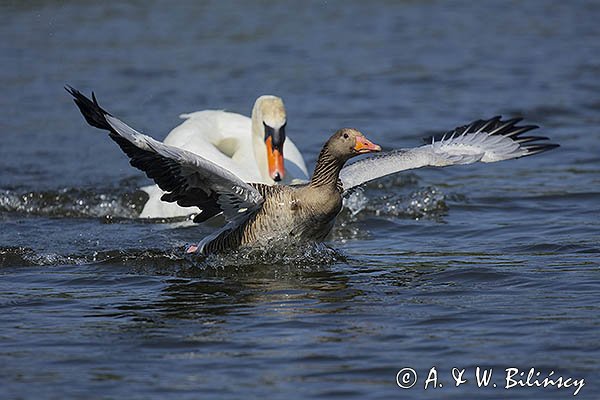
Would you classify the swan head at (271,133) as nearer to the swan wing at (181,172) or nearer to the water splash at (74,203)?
the swan wing at (181,172)

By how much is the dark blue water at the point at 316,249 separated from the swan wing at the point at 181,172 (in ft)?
1.97

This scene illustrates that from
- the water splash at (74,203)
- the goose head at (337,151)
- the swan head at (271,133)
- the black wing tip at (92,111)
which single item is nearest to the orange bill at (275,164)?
the swan head at (271,133)

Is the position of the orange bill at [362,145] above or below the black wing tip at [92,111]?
below

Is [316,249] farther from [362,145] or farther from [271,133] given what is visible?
[271,133]

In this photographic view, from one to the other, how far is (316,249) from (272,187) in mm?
644

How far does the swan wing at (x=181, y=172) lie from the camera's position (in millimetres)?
7668

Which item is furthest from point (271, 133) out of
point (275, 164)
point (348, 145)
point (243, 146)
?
point (348, 145)

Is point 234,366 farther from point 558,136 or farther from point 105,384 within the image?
point 558,136

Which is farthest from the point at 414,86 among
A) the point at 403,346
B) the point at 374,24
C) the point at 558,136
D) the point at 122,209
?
the point at 403,346

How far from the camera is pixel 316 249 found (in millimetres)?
9188

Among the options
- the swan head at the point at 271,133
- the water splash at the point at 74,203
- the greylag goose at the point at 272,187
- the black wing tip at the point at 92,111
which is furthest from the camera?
the water splash at the point at 74,203

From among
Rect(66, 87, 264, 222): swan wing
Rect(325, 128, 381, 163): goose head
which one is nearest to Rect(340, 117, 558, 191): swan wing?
Rect(325, 128, 381, 163): goose head

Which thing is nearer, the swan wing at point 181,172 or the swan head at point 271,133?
the swan wing at point 181,172

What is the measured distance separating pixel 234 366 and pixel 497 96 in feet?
36.9
